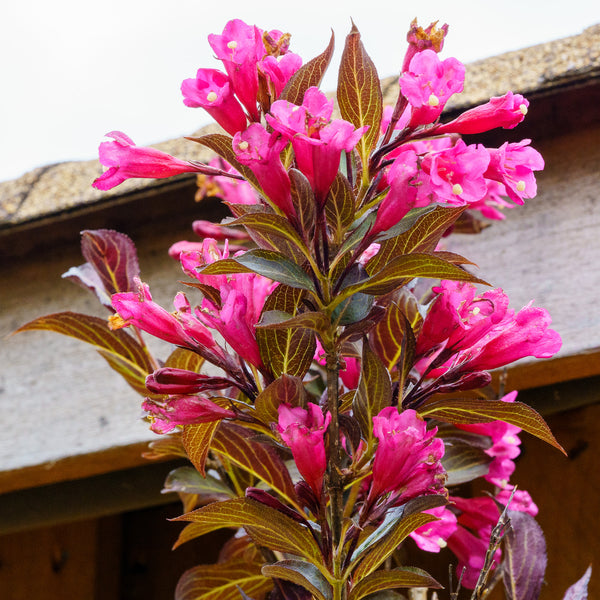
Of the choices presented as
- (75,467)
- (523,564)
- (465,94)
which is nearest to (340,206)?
(523,564)

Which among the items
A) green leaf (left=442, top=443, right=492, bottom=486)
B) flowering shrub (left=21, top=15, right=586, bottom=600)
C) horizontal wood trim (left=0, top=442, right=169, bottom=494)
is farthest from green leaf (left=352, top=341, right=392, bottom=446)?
horizontal wood trim (left=0, top=442, right=169, bottom=494)

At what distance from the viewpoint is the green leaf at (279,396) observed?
1.53 feet

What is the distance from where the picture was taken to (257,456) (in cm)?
59

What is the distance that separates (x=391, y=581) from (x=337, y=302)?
0.20m

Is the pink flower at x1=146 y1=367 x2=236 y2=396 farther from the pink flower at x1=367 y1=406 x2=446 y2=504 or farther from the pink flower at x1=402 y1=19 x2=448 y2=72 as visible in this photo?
the pink flower at x1=402 y1=19 x2=448 y2=72

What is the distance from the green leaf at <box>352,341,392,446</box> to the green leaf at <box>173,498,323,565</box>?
0.08 meters

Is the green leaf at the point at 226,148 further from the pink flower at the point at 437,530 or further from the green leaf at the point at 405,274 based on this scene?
the pink flower at the point at 437,530

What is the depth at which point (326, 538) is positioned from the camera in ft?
1.62

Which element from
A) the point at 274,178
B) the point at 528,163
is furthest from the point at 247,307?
the point at 528,163

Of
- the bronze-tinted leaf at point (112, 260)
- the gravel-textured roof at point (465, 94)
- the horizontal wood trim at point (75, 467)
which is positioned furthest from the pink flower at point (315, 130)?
the horizontal wood trim at point (75, 467)

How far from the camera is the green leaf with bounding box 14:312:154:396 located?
711 millimetres

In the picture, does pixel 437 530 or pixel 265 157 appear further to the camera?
pixel 437 530

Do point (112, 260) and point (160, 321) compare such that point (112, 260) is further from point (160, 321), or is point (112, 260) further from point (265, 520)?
point (265, 520)

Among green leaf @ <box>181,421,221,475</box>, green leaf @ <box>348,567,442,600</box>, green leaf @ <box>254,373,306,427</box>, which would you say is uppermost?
green leaf @ <box>254,373,306,427</box>
